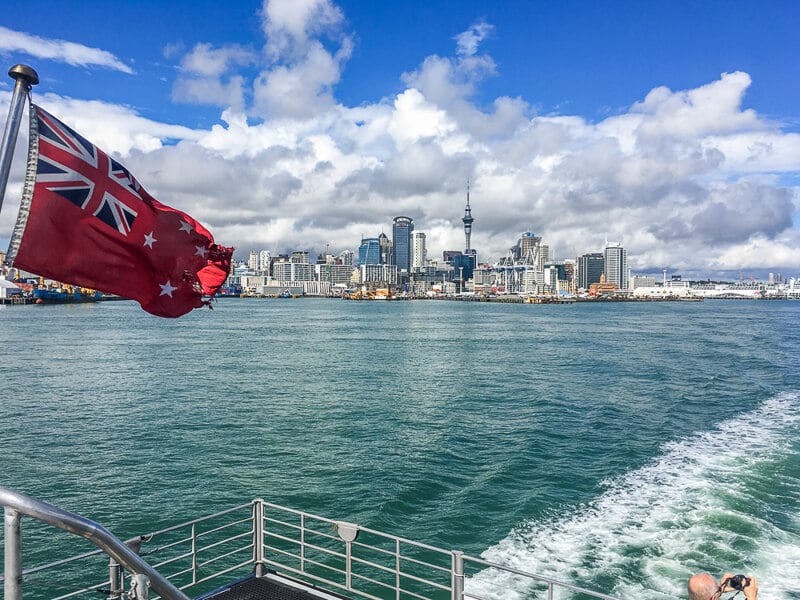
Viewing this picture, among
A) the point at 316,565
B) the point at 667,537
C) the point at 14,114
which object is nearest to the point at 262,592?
the point at 316,565

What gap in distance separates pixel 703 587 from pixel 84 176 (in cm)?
676

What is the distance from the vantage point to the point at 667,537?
13.9m

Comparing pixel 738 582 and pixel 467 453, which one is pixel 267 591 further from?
pixel 467 453

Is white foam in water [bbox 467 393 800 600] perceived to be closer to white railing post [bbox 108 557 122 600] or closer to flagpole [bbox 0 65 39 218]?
white railing post [bbox 108 557 122 600]

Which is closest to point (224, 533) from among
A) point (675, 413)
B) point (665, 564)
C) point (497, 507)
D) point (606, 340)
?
point (497, 507)

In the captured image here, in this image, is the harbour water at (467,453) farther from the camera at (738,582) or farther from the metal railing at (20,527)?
the metal railing at (20,527)

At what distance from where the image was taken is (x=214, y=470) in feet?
64.5

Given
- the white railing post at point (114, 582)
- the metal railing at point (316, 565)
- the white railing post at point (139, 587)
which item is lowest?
the metal railing at point (316, 565)

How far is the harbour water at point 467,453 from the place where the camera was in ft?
46.3

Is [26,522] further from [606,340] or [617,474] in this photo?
[606,340]

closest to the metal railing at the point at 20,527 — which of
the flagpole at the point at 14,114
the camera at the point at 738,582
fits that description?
the flagpole at the point at 14,114

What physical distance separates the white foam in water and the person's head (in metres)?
6.77

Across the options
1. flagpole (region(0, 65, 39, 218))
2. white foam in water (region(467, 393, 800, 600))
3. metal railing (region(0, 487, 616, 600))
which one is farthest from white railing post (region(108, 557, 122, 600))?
white foam in water (region(467, 393, 800, 600))

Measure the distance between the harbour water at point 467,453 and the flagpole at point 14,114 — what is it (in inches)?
452
